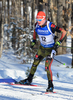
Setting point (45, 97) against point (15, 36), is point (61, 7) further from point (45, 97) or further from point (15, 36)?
point (45, 97)

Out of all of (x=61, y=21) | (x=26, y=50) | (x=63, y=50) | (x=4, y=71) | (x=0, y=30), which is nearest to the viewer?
(x=4, y=71)

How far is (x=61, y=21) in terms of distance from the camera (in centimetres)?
1057

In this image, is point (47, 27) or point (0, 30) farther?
point (0, 30)

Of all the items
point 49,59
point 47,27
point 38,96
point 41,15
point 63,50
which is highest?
point 41,15

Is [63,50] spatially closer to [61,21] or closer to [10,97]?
[61,21]

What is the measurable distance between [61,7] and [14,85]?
22.3 feet

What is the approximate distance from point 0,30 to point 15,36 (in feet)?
3.88

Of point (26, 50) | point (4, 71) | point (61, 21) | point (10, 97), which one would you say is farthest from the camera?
point (26, 50)

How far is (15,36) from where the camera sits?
46.3ft

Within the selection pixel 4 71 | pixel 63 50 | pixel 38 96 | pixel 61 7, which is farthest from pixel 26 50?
pixel 38 96

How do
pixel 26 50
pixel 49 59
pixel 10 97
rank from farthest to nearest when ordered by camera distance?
Answer: pixel 26 50 < pixel 49 59 < pixel 10 97

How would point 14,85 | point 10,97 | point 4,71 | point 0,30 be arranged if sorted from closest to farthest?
point 10,97
point 14,85
point 4,71
point 0,30

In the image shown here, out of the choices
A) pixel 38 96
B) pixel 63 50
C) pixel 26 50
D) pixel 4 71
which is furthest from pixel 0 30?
pixel 38 96

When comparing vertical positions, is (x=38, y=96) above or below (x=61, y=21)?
below
